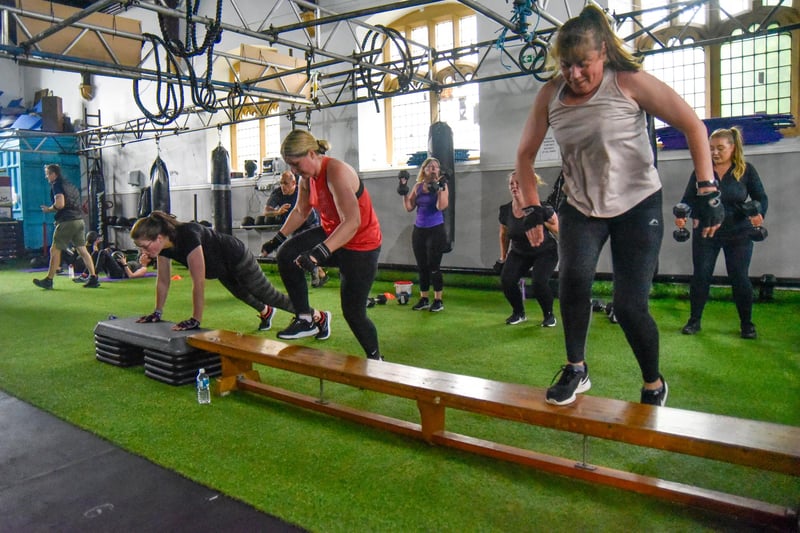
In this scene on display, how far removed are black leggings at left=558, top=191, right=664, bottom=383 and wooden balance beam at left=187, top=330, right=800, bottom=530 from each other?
251 millimetres

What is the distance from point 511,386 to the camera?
231 centimetres

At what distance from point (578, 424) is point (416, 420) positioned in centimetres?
104

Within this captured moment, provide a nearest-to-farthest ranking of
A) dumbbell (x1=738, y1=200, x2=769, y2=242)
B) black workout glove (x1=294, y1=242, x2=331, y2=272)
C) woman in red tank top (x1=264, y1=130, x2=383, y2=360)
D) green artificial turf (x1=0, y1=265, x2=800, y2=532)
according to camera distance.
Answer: green artificial turf (x1=0, y1=265, x2=800, y2=532) → black workout glove (x1=294, y1=242, x2=331, y2=272) → woman in red tank top (x1=264, y1=130, x2=383, y2=360) → dumbbell (x1=738, y1=200, x2=769, y2=242)

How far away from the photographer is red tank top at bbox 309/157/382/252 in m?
3.17

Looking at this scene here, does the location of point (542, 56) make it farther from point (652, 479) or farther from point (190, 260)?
point (652, 479)

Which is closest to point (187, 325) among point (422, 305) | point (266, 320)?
point (266, 320)

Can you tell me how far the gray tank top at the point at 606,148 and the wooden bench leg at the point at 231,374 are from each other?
2.06 meters

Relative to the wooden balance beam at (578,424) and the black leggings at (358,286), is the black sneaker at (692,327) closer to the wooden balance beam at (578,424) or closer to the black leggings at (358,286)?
the black leggings at (358,286)

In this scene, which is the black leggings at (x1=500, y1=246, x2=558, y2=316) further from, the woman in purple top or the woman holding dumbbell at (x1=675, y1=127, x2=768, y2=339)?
the woman holding dumbbell at (x1=675, y1=127, x2=768, y2=339)

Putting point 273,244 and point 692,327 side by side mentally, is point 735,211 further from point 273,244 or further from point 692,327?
point 273,244

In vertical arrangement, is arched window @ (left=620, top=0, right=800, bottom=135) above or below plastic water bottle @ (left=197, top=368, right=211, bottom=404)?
above

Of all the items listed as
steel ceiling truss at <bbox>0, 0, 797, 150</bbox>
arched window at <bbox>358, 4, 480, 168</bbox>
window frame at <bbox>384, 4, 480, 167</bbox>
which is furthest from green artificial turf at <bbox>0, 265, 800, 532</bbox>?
window frame at <bbox>384, 4, 480, 167</bbox>

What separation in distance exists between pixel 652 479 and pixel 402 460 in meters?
0.89

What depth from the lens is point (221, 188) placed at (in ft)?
33.9
